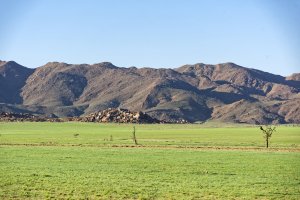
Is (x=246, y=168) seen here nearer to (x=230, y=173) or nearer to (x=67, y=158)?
(x=230, y=173)

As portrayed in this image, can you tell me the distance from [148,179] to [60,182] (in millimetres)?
6350

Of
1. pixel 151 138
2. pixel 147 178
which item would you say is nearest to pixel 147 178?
pixel 147 178

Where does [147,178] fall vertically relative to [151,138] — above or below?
below

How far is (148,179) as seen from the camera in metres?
35.0

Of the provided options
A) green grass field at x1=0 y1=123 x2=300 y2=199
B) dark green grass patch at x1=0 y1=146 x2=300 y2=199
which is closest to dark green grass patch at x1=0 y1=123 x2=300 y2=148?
dark green grass patch at x1=0 y1=146 x2=300 y2=199

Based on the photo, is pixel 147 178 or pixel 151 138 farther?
pixel 151 138

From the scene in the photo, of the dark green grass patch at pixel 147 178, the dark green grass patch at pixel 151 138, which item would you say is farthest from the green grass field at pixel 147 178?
the dark green grass patch at pixel 151 138

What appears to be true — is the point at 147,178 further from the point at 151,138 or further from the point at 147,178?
the point at 151,138

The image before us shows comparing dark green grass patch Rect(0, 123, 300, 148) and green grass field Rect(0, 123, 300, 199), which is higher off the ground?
dark green grass patch Rect(0, 123, 300, 148)

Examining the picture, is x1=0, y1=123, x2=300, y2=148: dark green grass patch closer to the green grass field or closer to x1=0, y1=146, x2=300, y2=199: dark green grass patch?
x1=0, y1=146, x2=300, y2=199: dark green grass patch

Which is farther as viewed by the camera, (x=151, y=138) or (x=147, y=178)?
(x=151, y=138)

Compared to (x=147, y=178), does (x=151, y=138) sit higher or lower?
higher

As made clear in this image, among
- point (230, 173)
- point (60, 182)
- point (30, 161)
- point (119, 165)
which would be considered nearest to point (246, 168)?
point (230, 173)

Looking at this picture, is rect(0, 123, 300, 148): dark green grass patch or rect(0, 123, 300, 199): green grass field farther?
rect(0, 123, 300, 148): dark green grass patch
